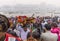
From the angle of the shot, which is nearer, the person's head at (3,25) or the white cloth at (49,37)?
the person's head at (3,25)

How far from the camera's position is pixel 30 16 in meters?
1.88

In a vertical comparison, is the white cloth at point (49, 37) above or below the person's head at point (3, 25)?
below

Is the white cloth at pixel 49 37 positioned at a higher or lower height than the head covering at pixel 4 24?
lower

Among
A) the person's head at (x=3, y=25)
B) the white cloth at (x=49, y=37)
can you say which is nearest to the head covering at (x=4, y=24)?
the person's head at (x=3, y=25)

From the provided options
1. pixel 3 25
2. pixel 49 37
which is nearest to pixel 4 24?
pixel 3 25

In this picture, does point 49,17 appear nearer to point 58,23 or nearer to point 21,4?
point 58,23

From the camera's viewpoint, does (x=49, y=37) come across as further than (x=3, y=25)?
Yes

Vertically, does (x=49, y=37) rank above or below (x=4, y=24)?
below

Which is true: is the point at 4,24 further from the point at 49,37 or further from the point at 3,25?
the point at 49,37

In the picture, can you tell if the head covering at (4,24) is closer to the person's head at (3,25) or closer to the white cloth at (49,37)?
the person's head at (3,25)

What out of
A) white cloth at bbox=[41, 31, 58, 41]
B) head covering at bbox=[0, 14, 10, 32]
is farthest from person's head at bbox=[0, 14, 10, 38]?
white cloth at bbox=[41, 31, 58, 41]

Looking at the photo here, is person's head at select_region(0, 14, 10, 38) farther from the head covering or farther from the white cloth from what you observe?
the white cloth

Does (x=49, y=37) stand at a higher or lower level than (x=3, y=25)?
lower

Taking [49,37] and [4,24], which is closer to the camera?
[4,24]
